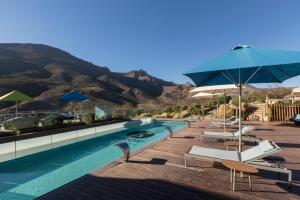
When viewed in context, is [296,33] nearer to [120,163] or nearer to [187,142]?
[187,142]

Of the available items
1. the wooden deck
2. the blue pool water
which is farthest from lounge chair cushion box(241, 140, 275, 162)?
the blue pool water

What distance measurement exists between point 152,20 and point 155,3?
6275 millimetres

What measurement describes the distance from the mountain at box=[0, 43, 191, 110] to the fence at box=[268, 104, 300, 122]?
3008cm

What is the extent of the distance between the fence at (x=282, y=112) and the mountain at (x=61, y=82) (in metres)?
30.1

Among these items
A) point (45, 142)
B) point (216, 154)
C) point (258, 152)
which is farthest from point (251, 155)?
point (45, 142)

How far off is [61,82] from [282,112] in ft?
213

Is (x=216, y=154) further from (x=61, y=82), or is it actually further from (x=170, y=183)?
(x=61, y=82)

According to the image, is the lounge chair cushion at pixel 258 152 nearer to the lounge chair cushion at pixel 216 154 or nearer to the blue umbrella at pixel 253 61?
the lounge chair cushion at pixel 216 154

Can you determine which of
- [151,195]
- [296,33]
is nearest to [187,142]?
[151,195]

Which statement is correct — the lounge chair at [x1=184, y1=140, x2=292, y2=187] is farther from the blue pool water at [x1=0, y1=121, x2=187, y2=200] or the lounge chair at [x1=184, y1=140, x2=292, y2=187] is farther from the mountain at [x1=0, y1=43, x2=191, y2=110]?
the mountain at [x1=0, y1=43, x2=191, y2=110]

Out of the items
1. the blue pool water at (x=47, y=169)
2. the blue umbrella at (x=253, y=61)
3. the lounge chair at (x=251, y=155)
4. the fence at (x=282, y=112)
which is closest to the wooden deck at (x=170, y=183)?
the lounge chair at (x=251, y=155)

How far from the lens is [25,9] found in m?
18.1

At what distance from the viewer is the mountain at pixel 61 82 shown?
5455 centimetres

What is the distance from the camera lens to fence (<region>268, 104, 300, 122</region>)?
13.3 m
